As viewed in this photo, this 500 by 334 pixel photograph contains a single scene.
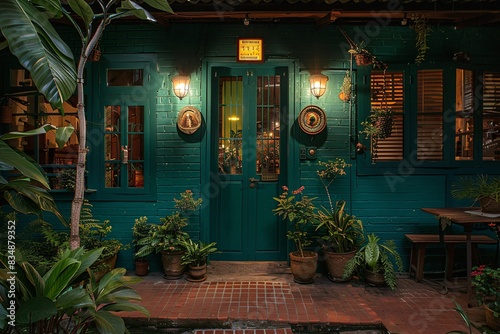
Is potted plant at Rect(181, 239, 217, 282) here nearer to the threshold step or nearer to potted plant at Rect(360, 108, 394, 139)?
the threshold step

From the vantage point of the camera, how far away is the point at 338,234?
539 centimetres

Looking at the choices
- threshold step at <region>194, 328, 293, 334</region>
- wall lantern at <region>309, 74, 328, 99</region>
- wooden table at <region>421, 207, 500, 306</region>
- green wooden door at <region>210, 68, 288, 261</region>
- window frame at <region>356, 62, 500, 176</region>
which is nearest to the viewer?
threshold step at <region>194, 328, 293, 334</region>

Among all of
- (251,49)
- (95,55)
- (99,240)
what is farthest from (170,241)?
(251,49)

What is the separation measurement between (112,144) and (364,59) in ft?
12.7

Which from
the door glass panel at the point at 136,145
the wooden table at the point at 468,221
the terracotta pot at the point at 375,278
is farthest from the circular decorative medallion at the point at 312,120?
the door glass panel at the point at 136,145

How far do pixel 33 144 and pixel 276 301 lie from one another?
425 cm

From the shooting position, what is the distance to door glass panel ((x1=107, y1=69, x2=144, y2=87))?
19.9ft

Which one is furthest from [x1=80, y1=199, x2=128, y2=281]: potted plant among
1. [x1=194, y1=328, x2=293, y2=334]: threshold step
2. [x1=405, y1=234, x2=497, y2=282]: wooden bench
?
[x1=405, y1=234, x2=497, y2=282]: wooden bench

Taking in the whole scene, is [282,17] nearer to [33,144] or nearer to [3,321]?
[33,144]

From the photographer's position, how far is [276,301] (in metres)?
4.75

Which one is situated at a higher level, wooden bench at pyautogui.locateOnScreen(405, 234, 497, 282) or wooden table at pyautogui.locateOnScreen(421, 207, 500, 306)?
wooden table at pyautogui.locateOnScreen(421, 207, 500, 306)

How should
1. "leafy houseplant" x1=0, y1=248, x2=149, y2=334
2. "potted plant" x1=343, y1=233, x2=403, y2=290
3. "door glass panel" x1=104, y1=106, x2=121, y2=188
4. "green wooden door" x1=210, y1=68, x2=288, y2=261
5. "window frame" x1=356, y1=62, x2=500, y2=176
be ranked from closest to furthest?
1. "leafy houseplant" x1=0, y1=248, x2=149, y2=334
2. "potted plant" x1=343, y1=233, x2=403, y2=290
3. "window frame" x1=356, y1=62, x2=500, y2=176
4. "door glass panel" x1=104, y1=106, x2=121, y2=188
5. "green wooden door" x1=210, y1=68, x2=288, y2=261

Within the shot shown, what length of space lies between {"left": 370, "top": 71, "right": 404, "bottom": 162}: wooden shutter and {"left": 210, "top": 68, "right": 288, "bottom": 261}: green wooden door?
4.42ft

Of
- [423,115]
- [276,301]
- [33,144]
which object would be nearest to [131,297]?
[276,301]
